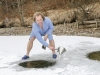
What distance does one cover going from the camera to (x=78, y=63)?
4.88 metres

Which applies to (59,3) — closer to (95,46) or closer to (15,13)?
(15,13)

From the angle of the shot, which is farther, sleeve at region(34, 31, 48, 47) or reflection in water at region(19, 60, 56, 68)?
sleeve at region(34, 31, 48, 47)

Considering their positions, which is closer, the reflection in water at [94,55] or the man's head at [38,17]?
the man's head at [38,17]

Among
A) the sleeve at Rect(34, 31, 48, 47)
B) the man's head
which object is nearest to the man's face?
the man's head

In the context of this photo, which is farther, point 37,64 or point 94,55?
point 94,55

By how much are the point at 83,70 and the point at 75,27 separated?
36.3ft

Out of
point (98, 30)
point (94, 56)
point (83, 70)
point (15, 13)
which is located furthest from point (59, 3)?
point (83, 70)

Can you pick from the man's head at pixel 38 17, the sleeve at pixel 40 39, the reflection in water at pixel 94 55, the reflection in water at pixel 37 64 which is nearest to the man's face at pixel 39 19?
the man's head at pixel 38 17

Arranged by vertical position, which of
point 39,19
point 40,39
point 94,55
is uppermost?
point 39,19

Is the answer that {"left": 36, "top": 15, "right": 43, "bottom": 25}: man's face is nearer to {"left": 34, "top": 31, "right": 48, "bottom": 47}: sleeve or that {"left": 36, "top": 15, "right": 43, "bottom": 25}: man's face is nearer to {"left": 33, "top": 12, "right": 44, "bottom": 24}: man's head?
{"left": 33, "top": 12, "right": 44, "bottom": 24}: man's head

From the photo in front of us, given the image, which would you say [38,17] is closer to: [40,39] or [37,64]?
[40,39]

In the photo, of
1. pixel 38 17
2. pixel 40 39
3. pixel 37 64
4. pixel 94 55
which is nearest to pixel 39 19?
pixel 38 17

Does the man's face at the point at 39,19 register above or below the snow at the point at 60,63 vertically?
above

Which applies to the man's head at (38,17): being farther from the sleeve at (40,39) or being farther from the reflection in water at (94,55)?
the reflection in water at (94,55)
